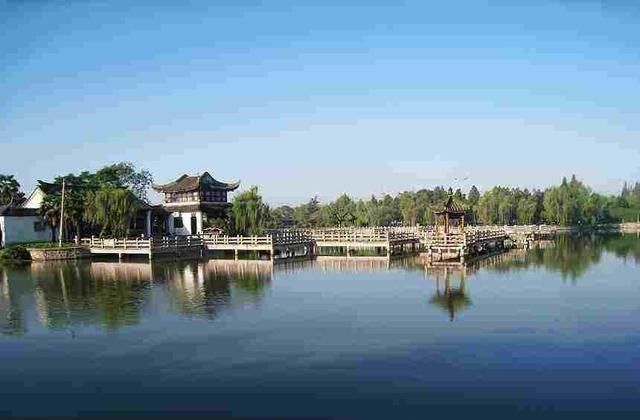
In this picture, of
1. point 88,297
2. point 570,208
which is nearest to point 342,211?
point 570,208

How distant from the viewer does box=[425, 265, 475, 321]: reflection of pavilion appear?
18.8 metres

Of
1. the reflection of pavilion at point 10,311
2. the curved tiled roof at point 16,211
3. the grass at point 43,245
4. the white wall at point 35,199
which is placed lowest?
the reflection of pavilion at point 10,311

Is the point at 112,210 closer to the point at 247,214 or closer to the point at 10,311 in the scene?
the point at 247,214

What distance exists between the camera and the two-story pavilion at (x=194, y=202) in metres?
45.7

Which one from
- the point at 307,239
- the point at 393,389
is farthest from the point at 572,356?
the point at 307,239

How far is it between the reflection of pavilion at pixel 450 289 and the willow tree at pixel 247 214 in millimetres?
16446

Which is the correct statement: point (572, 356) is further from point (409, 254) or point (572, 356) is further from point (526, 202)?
point (526, 202)

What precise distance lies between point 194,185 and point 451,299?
2996 centimetres

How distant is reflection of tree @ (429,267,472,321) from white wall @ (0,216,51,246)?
98.2ft

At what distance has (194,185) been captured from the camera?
45.9 meters

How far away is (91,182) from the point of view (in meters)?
52.9

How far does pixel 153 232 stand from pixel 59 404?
36716 mm

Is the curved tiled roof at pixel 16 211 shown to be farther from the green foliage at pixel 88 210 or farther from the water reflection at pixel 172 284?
the water reflection at pixel 172 284

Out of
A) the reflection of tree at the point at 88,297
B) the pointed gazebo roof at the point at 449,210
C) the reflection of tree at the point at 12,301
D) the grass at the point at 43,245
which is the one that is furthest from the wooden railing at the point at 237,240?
the reflection of tree at the point at 12,301
